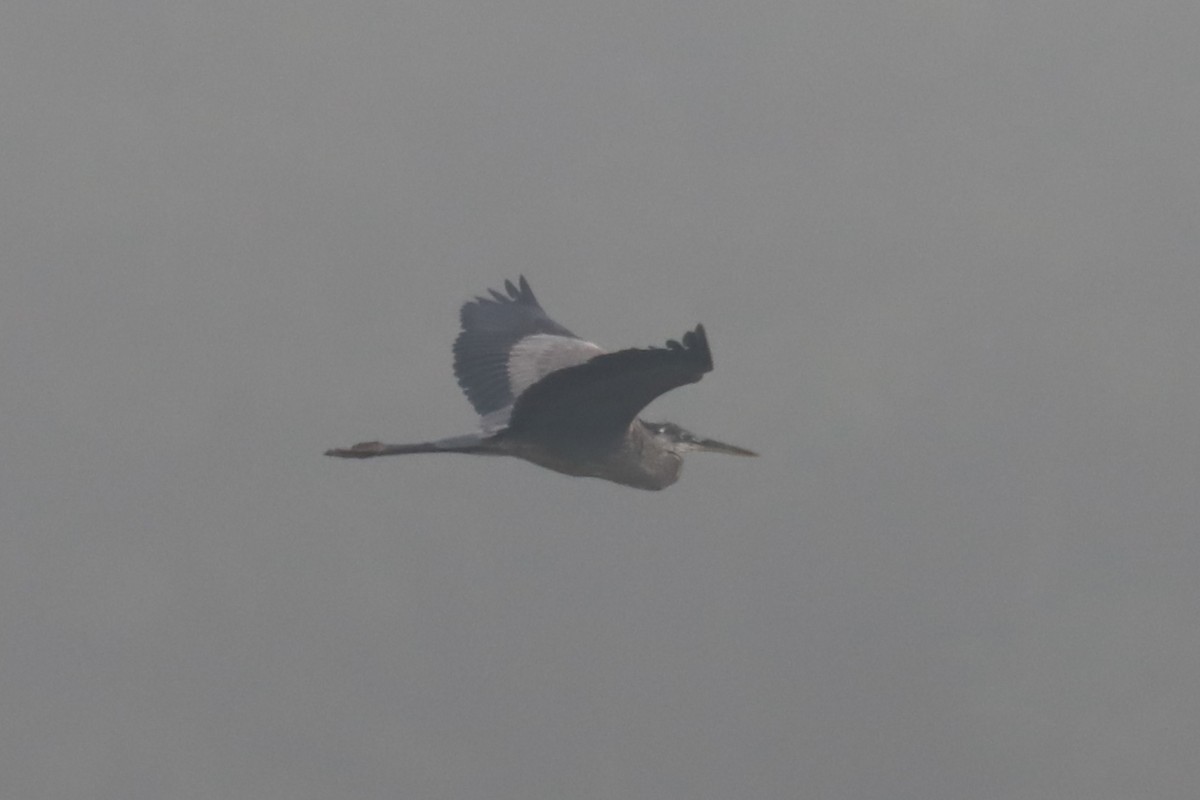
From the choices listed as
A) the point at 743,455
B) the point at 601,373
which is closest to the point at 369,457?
the point at 601,373

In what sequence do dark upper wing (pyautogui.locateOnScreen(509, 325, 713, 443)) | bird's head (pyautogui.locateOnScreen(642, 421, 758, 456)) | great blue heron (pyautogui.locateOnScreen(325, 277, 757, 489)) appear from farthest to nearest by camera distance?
bird's head (pyautogui.locateOnScreen(642, 421, 758, 456)) → great blue heron (pyautogui.locateOnScreen(325, 277, 757, 489)) → dark upper wing (pyautogui.locateOnScreen(509, 325, 713, 443))

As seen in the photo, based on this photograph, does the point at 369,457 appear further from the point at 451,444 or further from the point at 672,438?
the point at 672,438

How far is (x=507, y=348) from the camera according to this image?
826 inches

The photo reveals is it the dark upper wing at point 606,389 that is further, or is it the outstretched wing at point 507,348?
the outstretched wing at point 507,348

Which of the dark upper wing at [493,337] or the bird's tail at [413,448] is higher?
the dark upper wing at [493,337]

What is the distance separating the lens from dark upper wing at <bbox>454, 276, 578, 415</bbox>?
2020cm

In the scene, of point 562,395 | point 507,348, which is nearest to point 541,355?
point 507,348

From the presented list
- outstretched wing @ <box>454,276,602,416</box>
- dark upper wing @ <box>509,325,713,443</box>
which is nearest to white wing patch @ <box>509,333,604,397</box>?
outstretched wing @ <box>454,276,602,416</box>

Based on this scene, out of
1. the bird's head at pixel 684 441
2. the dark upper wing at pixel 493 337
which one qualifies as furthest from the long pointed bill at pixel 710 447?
the dark upper wing at pixel 493 337

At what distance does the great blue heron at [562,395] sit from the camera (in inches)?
651

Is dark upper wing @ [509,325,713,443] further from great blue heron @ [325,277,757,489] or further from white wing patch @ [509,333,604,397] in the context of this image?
white wing patch @ [509,333,604,397]

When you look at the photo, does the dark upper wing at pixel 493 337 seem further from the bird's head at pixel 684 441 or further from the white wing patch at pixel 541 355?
the bird's head at pixel 684 441

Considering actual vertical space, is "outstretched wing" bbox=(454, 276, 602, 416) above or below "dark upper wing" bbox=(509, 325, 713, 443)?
above

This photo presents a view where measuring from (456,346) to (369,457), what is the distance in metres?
3.15
